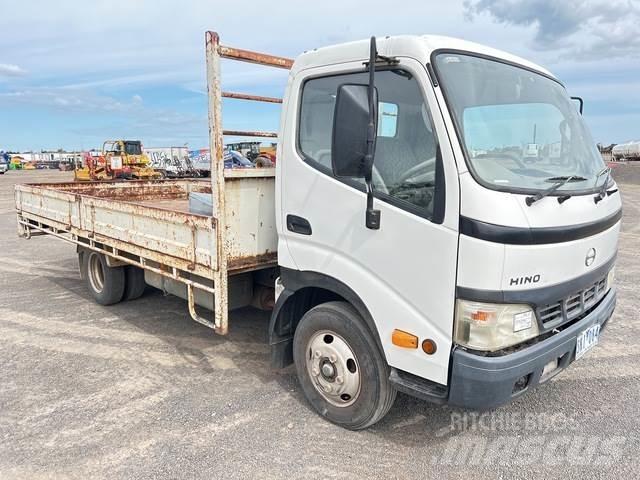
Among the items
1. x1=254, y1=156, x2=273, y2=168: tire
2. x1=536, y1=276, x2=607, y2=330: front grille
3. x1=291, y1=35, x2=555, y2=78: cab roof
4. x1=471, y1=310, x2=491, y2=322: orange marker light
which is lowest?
x1=536, y1=276, x2=607, y2=330: front grille

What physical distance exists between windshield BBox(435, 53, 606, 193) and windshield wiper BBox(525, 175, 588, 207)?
0.7 inches

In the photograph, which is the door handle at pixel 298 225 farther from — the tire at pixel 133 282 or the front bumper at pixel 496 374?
the tire at pixel 133 282

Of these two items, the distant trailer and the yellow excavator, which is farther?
the distant trailer

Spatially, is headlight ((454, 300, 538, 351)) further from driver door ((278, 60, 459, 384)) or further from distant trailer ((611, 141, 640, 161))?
distant trailer ((611, 141, 640, 161))

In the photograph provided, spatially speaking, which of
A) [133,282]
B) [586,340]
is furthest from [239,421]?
[133,282]

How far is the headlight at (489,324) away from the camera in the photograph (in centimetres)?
245

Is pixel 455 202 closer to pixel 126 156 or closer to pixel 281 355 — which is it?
pixel 281 355

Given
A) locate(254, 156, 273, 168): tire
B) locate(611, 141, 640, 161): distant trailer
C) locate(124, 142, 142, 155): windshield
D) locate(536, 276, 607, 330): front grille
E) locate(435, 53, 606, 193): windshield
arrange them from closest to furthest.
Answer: locate(435, 53, 606, 193): windshield < locate(536, 276, 607, 330): front grille < locate(254, 156, 273, 168): tire < locate(124, 142, 142, 155): windshield < locate(611, 141, 640, 161): distant trailer

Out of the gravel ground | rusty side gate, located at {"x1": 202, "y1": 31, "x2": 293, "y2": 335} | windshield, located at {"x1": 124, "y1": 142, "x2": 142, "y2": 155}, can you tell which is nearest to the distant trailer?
windshield, located at {"x1": 124, "y1": 142, "x2": 142, "y2": 155}

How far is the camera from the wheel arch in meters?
3.18

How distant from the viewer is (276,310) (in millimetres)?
3520

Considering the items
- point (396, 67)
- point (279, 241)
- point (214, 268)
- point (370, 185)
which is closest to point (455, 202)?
point (370, 185)

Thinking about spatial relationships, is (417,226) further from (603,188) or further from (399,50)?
(603,188)

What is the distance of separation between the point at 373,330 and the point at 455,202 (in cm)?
96
